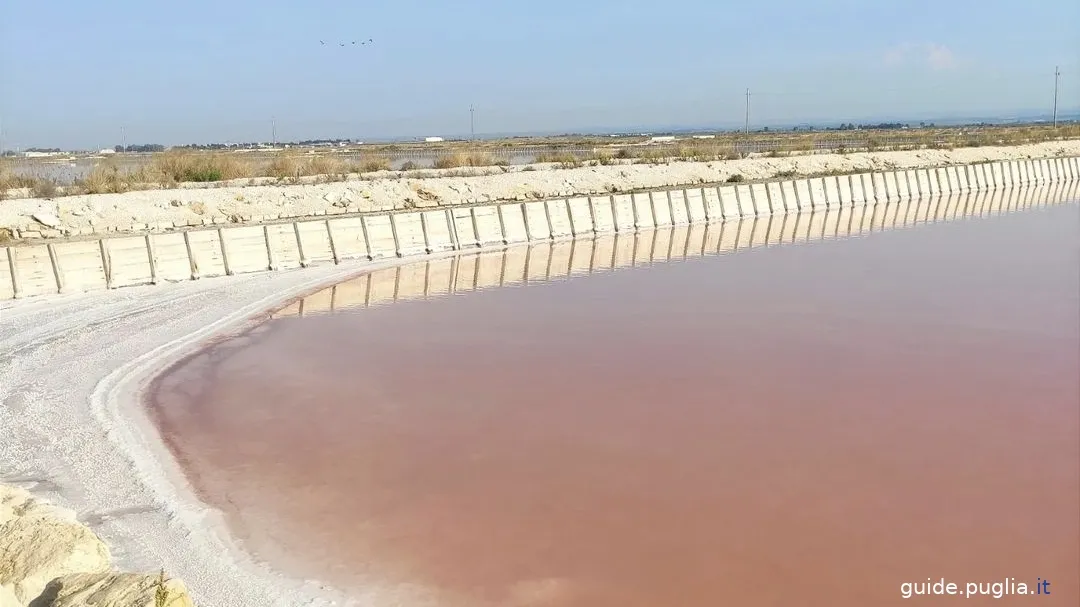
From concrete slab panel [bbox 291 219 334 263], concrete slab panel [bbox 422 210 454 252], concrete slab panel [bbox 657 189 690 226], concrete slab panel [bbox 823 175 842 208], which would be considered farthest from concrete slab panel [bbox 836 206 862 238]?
concrete slab panel [bbox 291 219 334 263]

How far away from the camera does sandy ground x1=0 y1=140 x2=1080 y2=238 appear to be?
21.7 m

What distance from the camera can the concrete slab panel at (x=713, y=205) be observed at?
2934 centimetres

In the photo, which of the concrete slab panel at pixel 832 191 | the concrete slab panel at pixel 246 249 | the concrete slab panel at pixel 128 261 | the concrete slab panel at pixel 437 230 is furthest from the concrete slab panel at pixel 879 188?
the concrete slab panel at pixel 128 261

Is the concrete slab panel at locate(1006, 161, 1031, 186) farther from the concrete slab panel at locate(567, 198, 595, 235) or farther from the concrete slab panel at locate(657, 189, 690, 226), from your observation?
the concrete slab panel at locate(567, 198, 595, 235)

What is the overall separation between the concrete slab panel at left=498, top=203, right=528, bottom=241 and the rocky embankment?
17.4 meters

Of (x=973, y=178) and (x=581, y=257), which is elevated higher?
(x=581, y=257)

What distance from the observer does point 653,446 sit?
29.8 ft

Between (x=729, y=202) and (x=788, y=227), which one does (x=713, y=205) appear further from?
(x=788, y=227)

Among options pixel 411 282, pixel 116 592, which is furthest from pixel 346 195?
pixel 116 592

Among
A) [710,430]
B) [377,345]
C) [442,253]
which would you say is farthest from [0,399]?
[442,253]

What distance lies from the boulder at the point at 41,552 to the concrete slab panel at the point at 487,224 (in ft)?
55.8

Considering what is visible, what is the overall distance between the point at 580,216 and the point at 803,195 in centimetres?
1096

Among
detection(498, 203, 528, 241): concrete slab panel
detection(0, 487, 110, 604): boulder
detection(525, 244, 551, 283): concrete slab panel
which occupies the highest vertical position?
detection(498, 203, 528, 241): concrete slab panel

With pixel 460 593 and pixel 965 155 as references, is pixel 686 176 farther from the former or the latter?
pixel 460 593
